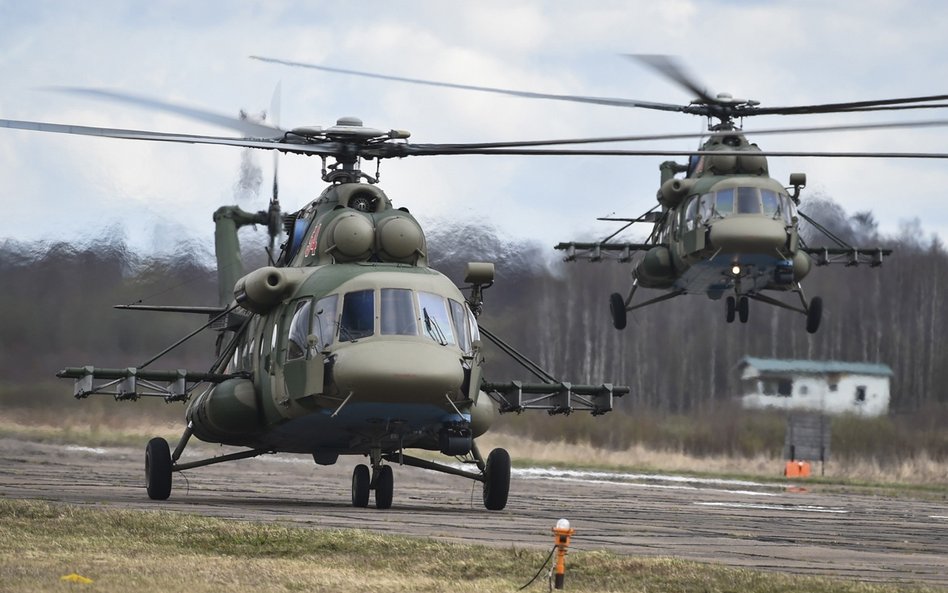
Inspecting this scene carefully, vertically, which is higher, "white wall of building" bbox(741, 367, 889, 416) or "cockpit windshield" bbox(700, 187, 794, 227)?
"cockpit windshield" bbox(700, 187, 794, 227)

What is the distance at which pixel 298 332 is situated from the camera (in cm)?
2000

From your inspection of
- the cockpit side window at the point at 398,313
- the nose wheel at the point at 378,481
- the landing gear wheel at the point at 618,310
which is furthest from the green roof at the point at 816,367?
the cockpit side window at the point at 398,313

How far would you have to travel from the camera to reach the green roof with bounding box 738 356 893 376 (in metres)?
40.0

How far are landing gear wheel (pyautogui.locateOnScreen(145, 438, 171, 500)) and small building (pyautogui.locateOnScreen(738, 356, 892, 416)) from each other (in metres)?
22.0

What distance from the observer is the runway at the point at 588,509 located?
15562 mm

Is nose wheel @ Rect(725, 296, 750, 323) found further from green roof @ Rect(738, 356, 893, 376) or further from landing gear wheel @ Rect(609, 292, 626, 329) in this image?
green roof @ Rect(738, 356, 893, 376)

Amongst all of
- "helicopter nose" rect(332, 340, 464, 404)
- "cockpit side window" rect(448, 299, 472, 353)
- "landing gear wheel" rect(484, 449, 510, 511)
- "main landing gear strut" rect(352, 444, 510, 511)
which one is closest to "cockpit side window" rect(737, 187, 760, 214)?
"main landing gear strut" rect(352, 444, 510, 511)

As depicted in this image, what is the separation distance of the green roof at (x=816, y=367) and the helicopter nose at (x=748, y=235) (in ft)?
32.7

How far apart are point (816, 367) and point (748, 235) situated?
34.5 feet

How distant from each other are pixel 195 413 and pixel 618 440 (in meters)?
20.9

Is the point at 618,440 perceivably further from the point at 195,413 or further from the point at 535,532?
the point at 535,532

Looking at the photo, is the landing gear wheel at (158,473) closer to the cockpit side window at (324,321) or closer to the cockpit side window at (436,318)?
the cockpit side window at (324,321)

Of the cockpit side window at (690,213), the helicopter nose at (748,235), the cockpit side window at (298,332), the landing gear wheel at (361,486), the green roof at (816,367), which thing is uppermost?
the cockpit side window at (690,213)

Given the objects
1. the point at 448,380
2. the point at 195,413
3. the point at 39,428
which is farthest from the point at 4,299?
the point at 448,380
